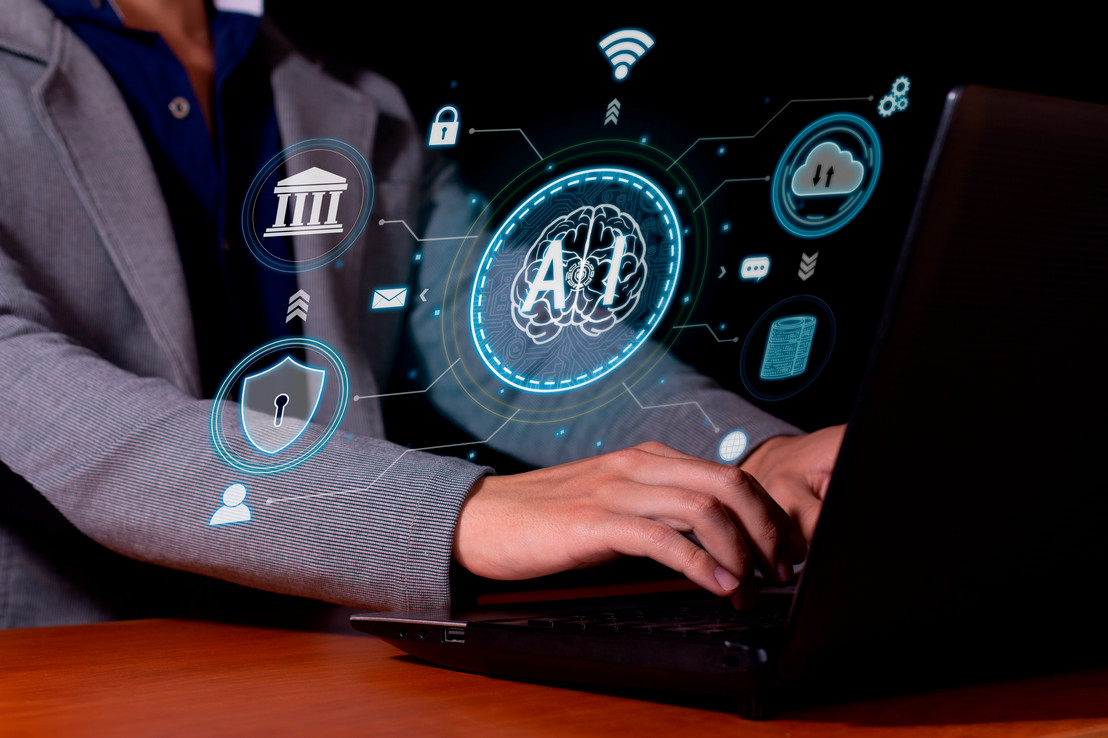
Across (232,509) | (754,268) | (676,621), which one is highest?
(754,268)

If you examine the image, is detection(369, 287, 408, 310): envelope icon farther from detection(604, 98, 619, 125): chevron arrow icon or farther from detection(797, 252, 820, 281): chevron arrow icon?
detection(797, 252, 820, 281): chevron arrow icon

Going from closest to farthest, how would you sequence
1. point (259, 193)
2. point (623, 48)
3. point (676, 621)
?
point (676, 621)
point (259, 193)
point (623, 48)

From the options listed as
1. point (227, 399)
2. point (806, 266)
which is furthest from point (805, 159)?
point (227, 399)

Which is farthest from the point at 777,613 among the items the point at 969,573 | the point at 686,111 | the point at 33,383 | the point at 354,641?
the point at 33,383

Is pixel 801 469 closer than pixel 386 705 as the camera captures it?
No

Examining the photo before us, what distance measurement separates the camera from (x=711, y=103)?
0.91 metres

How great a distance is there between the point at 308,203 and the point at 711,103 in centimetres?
39

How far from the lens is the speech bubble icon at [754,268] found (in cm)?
94

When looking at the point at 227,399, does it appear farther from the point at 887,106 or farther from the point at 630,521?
the point at 887,106

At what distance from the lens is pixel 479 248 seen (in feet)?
2.72

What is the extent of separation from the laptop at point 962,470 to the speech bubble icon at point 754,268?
461 mm

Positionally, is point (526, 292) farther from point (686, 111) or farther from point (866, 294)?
point (866, 294)

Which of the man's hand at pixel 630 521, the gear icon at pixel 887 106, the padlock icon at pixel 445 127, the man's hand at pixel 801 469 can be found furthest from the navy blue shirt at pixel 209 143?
the gear icon at pixel 887 106

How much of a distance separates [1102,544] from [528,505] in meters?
0.38
